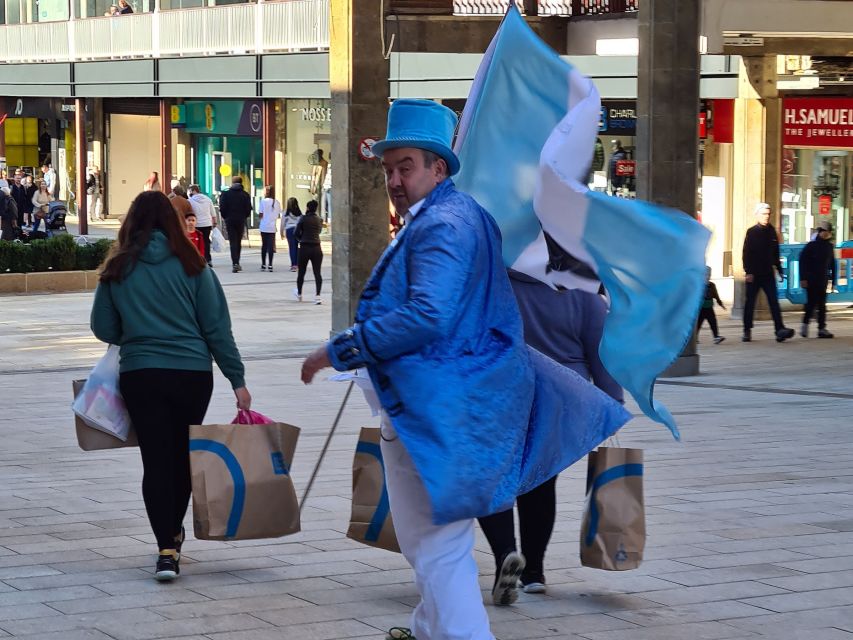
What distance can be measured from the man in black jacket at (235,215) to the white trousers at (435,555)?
948 inches

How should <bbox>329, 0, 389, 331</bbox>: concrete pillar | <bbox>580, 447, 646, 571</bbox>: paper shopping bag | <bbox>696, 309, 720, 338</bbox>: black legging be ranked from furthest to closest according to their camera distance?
<bbox>696, 309, 720, 338</bbox>: black legging → <bbox>329, 0, 389, 331</bbox>: concrete pillar → <bbox>580, 447, 646, 571</bbox>: paper shopping bag

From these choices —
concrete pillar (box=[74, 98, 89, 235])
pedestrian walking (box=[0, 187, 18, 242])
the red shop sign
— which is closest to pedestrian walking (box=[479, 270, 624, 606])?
the red shop sign

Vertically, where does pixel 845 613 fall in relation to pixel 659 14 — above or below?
below

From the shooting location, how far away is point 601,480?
241 inches

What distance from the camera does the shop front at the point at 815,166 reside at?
2266 cm

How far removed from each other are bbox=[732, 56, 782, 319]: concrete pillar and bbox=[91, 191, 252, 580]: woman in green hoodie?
648 inches

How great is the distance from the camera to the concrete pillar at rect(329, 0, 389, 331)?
16469mm

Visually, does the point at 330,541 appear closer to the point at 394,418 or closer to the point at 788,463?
the point at 394,418

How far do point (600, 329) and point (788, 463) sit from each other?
3.99m

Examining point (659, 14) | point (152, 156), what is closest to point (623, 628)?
point (659, 14)

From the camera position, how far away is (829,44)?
21.4 meters

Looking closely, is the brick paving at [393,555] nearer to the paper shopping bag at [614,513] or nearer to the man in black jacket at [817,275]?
the paper shopping bag at [614,513]

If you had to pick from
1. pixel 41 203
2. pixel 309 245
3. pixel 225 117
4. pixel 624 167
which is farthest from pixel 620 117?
pixel 225 117

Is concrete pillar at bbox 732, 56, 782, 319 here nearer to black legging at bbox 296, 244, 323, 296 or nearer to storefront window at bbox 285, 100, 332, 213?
black legging at bbox 296, 244, 323, 296
